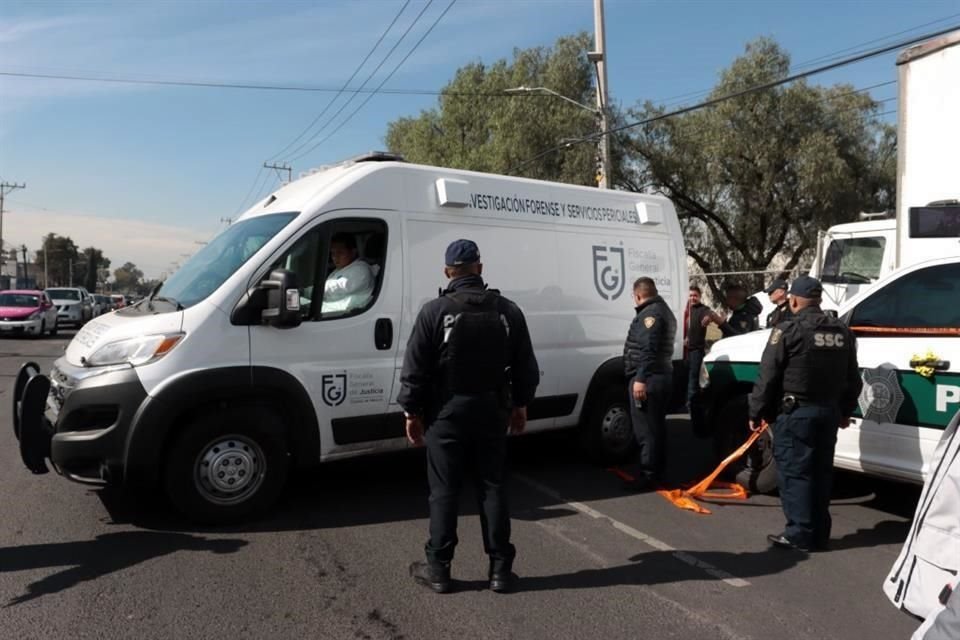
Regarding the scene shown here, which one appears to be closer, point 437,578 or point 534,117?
point 437,578

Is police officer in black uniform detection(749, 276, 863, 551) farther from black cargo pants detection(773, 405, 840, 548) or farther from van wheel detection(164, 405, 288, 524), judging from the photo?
van wheel detection(164, 405, 288, 524)

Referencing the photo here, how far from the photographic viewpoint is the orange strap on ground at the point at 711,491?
5789 mm

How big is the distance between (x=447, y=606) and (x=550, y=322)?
3010mm

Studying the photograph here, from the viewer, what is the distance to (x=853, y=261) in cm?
1241

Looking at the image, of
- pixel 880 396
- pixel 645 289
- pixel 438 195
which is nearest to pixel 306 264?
pixel 438 195

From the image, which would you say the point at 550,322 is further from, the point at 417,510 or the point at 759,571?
the point at 759,571

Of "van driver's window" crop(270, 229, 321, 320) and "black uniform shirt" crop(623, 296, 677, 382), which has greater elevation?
"van driver's window" crop(270, 229, 321, 320)

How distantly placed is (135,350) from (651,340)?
3822 millimetres

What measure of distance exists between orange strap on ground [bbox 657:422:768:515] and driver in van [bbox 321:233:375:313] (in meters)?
2.87

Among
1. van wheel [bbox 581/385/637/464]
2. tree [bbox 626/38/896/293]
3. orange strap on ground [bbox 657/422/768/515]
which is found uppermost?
tree [bbox 626/38/896/293]

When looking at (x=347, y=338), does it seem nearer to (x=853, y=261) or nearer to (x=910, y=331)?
(x=910, y=331)

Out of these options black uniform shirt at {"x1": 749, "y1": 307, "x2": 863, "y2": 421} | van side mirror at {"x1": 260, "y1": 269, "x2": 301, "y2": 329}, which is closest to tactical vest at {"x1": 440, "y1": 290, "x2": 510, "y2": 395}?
van side mirror at {"x1": 260, "y1": 269, "x2": 301, "y2": 329}

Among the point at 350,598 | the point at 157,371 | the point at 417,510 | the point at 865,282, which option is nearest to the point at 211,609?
the point at 350,598

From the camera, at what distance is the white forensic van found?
4.67 metres
